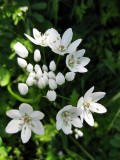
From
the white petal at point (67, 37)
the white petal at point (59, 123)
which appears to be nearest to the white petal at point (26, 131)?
the white petal at point (59, 123)

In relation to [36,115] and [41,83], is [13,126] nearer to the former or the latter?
[36,115]

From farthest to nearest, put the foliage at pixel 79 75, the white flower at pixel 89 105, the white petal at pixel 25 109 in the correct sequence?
the foliage at pixel 79 75 < the white flower at pixel 89 105 < the white petal at pixel 25 109

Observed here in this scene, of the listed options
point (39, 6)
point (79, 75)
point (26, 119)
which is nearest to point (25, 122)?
point (26, 119)

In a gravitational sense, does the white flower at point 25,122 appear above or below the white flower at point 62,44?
below

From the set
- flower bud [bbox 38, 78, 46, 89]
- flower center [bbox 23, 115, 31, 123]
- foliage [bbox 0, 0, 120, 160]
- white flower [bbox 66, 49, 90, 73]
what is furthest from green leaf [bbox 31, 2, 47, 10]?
flower center [bbox 23, 115, 31, 123]

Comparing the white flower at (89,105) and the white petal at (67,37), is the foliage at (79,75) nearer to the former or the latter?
the white petal at (67,37)

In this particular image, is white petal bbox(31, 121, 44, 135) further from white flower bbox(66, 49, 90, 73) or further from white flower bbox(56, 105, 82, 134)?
white flower bbox(66, 49, 90, 73)

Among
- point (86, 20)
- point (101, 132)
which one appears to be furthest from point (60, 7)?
point (101, 132)
